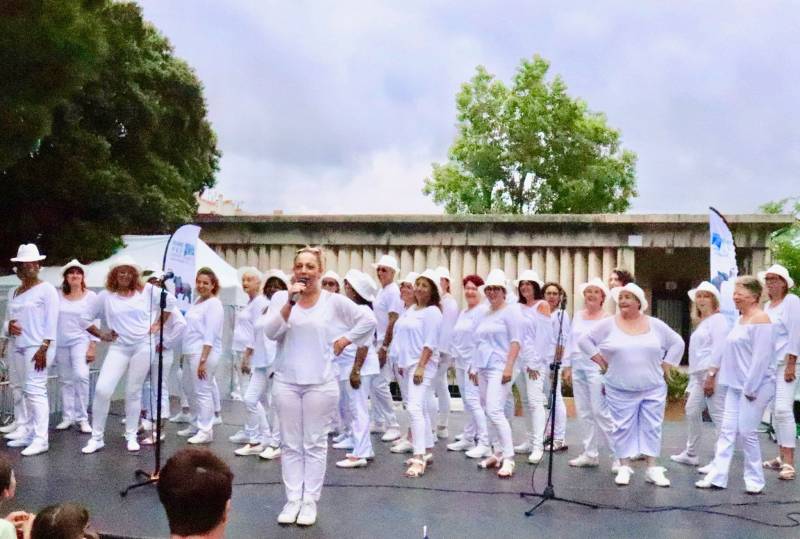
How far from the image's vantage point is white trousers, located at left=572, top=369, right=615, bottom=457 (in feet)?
26.6

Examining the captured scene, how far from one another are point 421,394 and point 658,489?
2284 millimetres

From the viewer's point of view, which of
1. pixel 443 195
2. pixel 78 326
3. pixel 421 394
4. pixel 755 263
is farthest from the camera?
pixel 443 195

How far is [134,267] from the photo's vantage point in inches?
340

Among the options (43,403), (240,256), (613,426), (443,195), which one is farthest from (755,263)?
(443,195)

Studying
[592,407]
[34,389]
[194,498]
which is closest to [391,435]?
[592,407]

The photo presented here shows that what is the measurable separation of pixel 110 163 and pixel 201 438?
5.88 meters

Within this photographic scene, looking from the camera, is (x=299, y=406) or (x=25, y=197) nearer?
(x=299, y=406)

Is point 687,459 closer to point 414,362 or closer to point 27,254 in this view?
point 414,362

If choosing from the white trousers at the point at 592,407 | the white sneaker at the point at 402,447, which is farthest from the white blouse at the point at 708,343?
the white sneaker at the point at 402,447

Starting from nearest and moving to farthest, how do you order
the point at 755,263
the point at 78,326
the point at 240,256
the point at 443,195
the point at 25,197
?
the point at 78,326 < the point at 25,197 < the point at 755,263 < the point at 240,256 < the point at 443,195

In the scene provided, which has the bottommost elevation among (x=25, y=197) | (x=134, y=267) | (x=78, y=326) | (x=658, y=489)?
(x=658, y=489)

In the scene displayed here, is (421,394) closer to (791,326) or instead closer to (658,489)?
(658,489)

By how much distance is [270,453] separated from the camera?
8258 millimetres

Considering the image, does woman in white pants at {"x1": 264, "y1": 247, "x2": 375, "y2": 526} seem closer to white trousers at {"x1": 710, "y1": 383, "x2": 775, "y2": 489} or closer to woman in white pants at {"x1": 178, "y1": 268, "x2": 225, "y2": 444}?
woman in white pants at {"x1": 178, "y1": 268, "x2": 225, "y2": 444}
